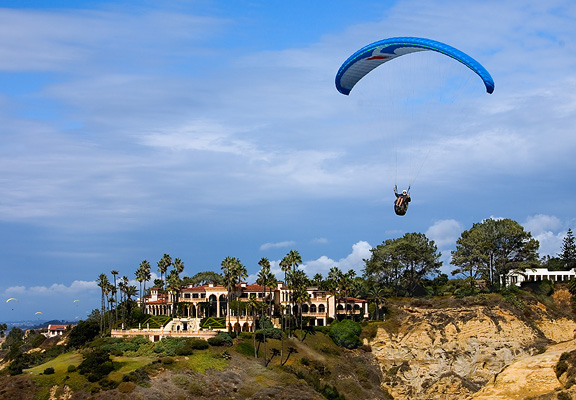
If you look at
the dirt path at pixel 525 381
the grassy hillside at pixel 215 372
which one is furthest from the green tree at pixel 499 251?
the dirt path at pixel 525 381

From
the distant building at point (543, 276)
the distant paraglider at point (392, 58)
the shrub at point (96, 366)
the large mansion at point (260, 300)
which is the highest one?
the distant paraglider at point (392, 58)

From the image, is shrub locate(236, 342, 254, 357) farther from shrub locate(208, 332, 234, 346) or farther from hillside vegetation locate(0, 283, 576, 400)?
shrub locate(208, 332, 234, 346)

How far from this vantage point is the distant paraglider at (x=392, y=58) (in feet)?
195

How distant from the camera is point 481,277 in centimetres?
11925

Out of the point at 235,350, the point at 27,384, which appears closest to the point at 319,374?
the point at 235,350

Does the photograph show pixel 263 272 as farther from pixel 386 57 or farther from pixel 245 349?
Answer: pixel 386 57

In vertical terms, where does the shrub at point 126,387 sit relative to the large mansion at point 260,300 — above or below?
below

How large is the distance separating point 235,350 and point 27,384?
86.3 ft

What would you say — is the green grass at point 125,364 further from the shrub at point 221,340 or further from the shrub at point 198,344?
the shrub at point 221,340

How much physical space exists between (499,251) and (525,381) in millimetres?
44298

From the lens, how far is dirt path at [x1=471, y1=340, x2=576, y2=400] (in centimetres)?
7638

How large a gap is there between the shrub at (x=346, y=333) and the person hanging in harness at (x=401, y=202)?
155 ft

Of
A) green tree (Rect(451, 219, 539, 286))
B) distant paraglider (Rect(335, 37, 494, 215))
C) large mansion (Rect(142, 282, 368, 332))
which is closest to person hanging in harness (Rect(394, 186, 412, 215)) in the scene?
distant paraglider (Rect(335, 37, 494, 215))

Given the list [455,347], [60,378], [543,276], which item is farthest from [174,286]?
[543,276]
